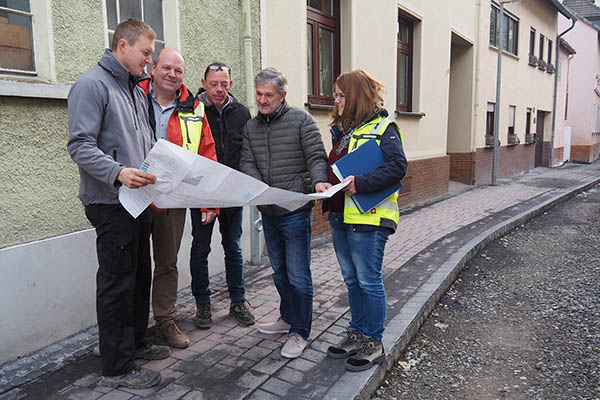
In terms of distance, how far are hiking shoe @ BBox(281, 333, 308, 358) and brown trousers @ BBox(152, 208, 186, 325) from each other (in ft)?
2.87

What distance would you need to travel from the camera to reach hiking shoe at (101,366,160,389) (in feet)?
9.51

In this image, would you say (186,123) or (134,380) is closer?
(134,380)

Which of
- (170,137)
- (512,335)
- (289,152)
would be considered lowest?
(512,335)

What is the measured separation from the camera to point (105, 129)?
2775mm

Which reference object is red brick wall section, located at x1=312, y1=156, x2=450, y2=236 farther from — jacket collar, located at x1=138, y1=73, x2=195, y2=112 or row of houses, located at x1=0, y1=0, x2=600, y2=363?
jacket collar, located at x1=138, y1=73, x2=195, y2=112

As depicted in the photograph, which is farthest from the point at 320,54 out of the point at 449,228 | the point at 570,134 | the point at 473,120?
the point at 570,134

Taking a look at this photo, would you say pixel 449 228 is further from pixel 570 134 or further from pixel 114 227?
pixel 570 134

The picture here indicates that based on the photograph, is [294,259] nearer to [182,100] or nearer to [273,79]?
[273,79]

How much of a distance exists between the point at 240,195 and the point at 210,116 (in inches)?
41.5

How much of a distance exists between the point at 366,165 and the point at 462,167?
12.2 metres

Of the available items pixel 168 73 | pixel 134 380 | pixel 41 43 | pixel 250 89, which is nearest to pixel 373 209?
pixel 168 73

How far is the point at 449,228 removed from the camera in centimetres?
805

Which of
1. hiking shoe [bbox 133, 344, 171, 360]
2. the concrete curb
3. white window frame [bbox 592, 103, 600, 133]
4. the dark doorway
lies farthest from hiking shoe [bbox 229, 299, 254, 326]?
white window frame [bbox 592, 103, 600, 133]

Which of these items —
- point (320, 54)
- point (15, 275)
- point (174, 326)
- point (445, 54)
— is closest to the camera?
point (15, 275)
